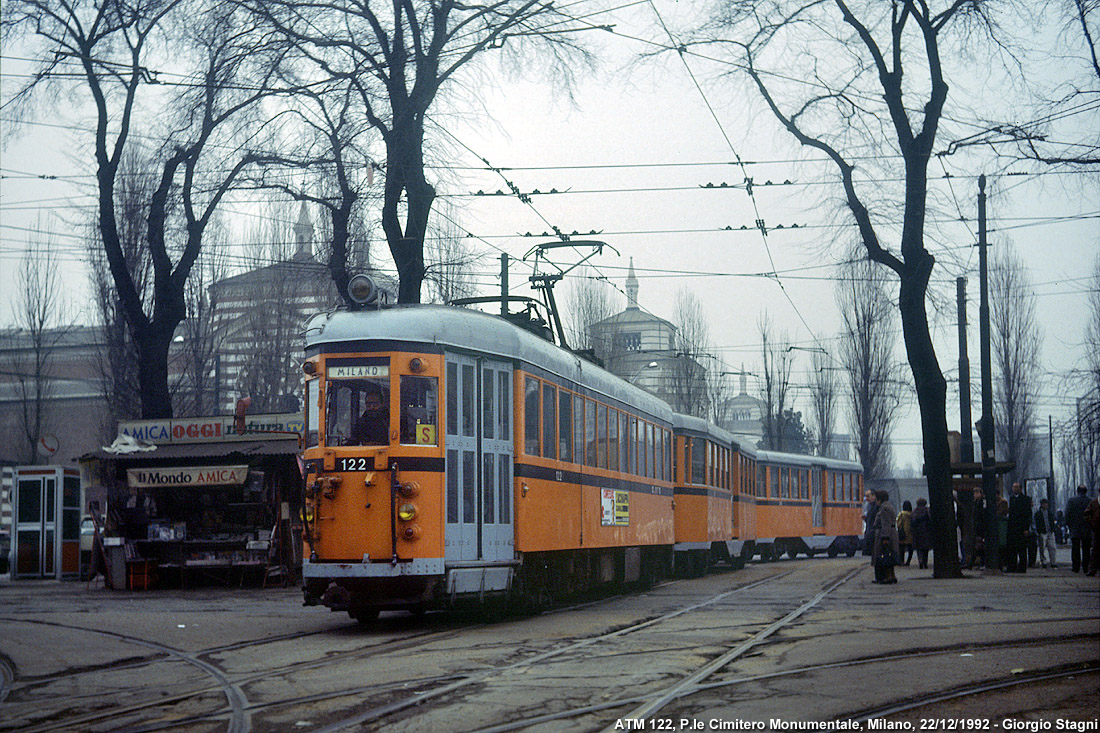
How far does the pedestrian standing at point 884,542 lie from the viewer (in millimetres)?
20484

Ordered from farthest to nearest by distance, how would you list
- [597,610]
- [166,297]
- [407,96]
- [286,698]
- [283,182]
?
[166,297]
[283,182]
[407,96]
[597,610]
[286,698]

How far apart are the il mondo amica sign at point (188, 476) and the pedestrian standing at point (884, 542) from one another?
10.1 metres

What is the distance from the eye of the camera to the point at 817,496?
129ft

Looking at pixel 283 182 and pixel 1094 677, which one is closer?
pixel 1094 677

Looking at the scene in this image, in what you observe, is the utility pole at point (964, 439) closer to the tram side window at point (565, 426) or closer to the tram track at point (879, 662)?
the tram side window at point (565, 426)

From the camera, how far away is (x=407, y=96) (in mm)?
21469

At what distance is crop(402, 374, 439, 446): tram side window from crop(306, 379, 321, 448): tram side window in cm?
88

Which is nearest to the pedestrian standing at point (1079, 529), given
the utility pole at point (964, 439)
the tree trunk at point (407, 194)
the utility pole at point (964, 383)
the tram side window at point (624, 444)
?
the utility pole at point (964, 439)

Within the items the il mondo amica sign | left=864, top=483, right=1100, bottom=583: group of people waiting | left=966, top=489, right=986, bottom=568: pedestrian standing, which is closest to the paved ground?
left=864, top=483, right=1100, bottom=583: group of people waiting

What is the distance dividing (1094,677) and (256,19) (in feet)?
51.4

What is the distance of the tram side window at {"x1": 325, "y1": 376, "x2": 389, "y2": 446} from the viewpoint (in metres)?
12.5

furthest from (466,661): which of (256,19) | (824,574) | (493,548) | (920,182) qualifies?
(824,574)

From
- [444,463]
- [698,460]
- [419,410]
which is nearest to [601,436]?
[444,463]

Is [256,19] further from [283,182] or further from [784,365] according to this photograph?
[784,365]
